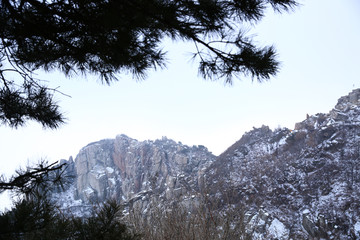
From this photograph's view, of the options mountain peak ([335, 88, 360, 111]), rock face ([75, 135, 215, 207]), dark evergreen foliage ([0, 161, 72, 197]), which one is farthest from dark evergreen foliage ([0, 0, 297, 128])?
rock face ([75, 135, 215, 207])

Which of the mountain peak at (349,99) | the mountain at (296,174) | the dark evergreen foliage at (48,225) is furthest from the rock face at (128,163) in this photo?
the dark evergreen foliage at (48,225)

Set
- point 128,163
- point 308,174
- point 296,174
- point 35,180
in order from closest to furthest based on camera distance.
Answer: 1. point 35,180
2. point 308,174
3. point 296,174
4. point 128,163

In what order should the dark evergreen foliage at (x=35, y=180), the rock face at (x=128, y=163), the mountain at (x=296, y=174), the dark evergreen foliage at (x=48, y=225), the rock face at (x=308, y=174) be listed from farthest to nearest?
1. the rock face at (x=128, y=163)
2. the rock face at (x=308, y=174)
3. the mountain at (x=296, y=174)
4. the dark evergreen foliage at (x=35, y=180)
5. the dark evergreen foliage at (x=48, y=225)

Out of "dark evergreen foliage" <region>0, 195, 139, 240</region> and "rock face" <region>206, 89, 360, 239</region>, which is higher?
"dark evergreen foliage" <region>0, 195, 139, 240</region>

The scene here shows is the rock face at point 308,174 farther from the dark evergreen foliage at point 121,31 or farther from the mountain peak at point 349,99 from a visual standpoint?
the dark evergreen foliage at point 121,31

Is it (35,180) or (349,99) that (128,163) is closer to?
(349,99)

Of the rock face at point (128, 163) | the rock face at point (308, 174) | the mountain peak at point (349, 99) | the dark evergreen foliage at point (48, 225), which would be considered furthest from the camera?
the rock face at point (128, 163)

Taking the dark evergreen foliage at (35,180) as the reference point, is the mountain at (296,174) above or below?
below

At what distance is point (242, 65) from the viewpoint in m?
1.84

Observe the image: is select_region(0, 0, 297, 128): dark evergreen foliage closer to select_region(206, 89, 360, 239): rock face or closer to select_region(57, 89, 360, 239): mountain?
select_region(57, 89, 360, 239): mountain

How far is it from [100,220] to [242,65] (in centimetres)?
146

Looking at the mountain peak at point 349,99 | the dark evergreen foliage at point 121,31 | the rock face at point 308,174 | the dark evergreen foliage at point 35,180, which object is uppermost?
the mountain peak at point 349,99

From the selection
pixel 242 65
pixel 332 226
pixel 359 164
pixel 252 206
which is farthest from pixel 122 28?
pixel 359 164

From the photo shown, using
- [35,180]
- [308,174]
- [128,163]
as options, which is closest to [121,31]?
[35,180]
